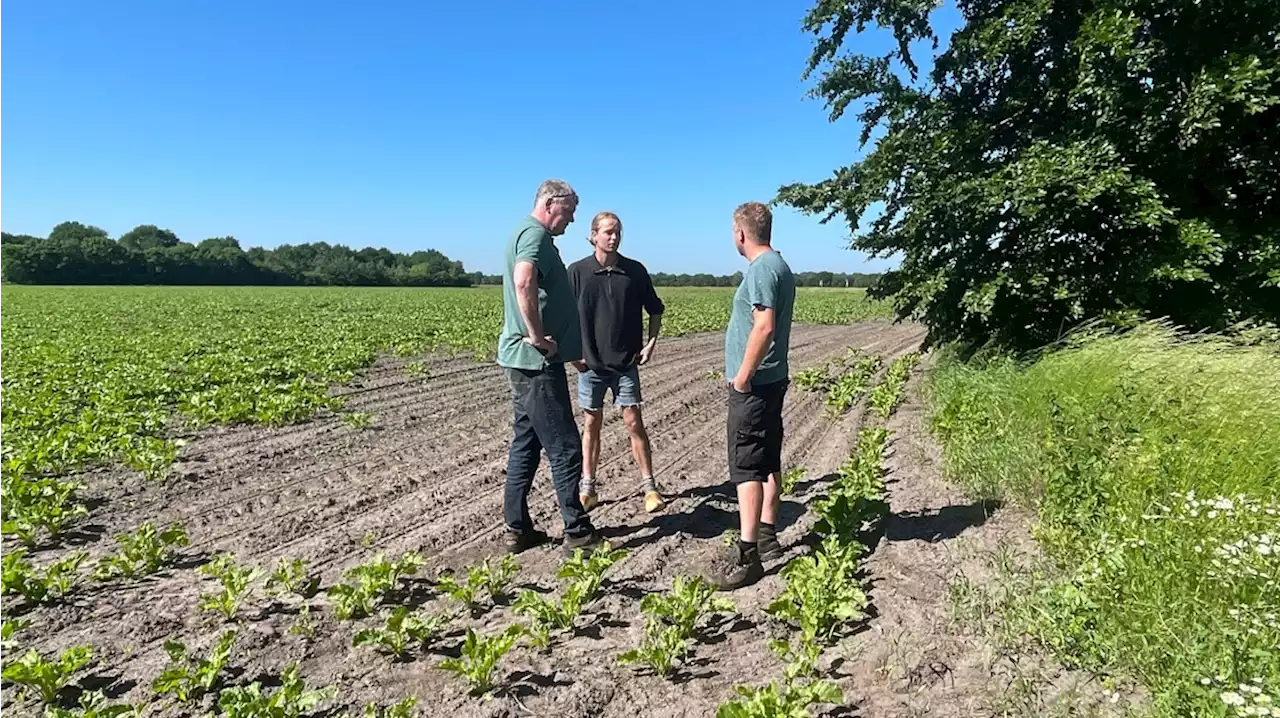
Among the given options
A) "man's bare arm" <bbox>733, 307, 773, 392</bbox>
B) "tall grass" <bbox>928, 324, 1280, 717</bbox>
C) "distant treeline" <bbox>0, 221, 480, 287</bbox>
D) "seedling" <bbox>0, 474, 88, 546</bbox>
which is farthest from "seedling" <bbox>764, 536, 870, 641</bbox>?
"distant treeline" <bbox>0, 221, 480, 287</bbox>

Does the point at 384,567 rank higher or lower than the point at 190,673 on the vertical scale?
higher

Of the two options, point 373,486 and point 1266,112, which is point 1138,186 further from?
point 373,486

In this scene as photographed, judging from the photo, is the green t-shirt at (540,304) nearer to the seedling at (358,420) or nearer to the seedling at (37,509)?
the seedling at (37,509)

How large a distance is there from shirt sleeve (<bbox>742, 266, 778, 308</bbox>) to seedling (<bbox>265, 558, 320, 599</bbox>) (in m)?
2.70

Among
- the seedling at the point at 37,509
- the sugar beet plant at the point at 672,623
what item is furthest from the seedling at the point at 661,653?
the seedling at the point at 37,509

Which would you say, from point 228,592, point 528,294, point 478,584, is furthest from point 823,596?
point 228,592

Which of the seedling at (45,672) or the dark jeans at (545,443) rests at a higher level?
the dark jeans at (545,443)

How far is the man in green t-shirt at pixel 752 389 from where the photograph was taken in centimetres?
381

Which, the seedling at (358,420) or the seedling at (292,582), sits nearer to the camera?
the seedling at (292,582)

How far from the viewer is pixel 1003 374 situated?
279 inches

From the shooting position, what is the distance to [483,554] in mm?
4422

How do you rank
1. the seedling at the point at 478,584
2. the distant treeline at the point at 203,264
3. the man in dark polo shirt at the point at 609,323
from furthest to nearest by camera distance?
1. the distant treeline at the point at 203,264
2. the man in dark polo shirt at the point at 609,323
3. the seedling at the point at 478,584

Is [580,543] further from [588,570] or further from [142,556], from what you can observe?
[142,556]

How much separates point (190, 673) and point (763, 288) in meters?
3.01
